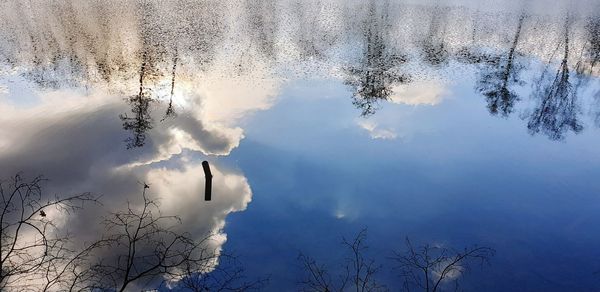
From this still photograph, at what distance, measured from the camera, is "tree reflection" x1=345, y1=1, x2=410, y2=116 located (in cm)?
2710

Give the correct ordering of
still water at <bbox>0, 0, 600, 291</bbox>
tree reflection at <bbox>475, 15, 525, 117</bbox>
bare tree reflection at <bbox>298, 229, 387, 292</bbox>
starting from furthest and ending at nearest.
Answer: tree reflection at <bbox>475, 15, 525, 117</bbox> → still water at <bbox>0, 0, 600, 291</bbox> → bare tree reflection at <bbox>298, 229, 387, 292</bbox>

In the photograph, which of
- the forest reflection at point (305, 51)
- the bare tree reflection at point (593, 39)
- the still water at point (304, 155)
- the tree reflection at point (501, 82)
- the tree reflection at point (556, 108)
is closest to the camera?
the still water at point (304, 155)

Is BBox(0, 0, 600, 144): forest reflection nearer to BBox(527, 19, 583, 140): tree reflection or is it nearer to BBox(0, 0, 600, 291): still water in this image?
BBox(527, 19, 583, 140): tree reflection

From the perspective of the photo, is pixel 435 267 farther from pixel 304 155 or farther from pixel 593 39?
pixel 593 39

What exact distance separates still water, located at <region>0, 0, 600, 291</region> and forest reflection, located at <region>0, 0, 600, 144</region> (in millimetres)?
253

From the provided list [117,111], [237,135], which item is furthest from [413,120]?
[117,111]

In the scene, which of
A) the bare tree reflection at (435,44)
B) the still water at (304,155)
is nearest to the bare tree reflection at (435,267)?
the still water at (304,155)

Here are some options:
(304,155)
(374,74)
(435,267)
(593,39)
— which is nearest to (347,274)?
(435,267)

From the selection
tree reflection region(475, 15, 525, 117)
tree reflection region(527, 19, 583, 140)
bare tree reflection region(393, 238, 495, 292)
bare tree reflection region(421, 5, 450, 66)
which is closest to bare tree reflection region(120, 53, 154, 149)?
bare tree reflection region(393, 238, 495, 292)

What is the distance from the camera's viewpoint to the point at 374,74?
32125 mm

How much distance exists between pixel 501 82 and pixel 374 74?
363 inches

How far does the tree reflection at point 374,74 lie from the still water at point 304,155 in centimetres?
23

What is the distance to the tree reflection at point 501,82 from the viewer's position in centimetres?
2759

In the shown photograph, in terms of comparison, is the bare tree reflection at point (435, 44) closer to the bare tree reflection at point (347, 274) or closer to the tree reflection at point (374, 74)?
the tree reflection at point (374, 74)
